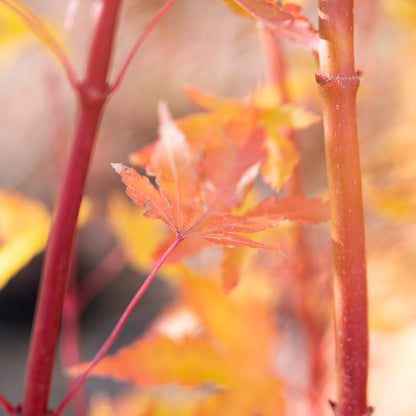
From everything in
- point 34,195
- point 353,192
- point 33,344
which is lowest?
point 33,344

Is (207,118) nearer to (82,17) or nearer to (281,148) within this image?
(281,148)

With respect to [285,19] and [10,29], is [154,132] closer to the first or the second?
[10,29]

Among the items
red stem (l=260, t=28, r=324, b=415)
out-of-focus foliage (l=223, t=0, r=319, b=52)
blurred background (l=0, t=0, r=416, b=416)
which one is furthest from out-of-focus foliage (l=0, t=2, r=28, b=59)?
out-of-focus foliage (l=223, t=0, r=319, b=52)

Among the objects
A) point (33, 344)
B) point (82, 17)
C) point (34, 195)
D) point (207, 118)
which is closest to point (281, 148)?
point (207, 118)

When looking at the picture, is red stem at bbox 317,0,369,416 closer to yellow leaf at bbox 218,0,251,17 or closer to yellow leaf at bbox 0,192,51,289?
yellow leaf at bbox 218,0,251,17

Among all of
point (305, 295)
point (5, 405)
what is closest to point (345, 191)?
point (5, 405)

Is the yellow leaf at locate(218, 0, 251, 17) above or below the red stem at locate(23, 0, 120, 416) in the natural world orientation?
above

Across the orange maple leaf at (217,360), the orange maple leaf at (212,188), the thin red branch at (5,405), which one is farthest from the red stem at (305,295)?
the thin red branch at (5,405)

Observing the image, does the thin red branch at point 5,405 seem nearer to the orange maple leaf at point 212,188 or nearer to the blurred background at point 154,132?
the orange maple leaf at point 212,188
